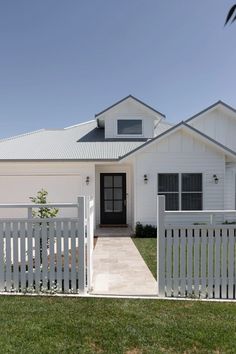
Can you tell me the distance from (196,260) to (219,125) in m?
12.1

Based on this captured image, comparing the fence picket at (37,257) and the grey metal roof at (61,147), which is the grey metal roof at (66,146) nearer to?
the grey metal roof at (61,147)

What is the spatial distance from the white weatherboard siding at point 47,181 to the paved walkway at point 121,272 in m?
4.46

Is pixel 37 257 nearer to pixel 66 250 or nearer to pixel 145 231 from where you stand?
pixel 66 250

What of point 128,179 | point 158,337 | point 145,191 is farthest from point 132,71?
point 158,337

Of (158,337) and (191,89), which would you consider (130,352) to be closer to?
(158,337)

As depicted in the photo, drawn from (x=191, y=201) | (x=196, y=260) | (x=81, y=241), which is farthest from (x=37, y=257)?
(x=191, y=201)

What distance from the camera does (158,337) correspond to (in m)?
3.35

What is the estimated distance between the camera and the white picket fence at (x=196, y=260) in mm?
4586

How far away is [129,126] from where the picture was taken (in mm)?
15875

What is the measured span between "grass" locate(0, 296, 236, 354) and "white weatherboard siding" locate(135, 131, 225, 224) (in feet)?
24.7

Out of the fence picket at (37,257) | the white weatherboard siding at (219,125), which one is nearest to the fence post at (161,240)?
the fence picket at (37,257)

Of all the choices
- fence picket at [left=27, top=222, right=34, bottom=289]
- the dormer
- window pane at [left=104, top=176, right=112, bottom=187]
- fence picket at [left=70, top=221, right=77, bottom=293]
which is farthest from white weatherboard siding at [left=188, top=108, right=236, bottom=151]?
fence picket at [left=27, top=222, right=34, bottom=289]

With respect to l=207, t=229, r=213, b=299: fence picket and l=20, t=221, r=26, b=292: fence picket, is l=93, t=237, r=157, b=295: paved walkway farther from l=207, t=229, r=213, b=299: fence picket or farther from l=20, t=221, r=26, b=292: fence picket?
l=20, t=221, r=26, b=292: fence picket

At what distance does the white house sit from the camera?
468 inches
